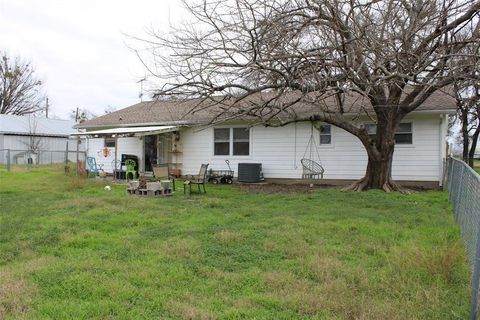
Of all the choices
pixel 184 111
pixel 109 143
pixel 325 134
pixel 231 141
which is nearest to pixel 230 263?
pixel 325 134

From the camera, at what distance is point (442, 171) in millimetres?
13656

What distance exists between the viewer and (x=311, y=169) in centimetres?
1461

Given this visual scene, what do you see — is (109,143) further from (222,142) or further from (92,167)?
(222,142)

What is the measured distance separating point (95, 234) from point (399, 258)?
4399mm

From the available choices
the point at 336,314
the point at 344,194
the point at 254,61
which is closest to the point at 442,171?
the point at 344,194

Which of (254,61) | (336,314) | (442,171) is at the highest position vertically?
(254,61)

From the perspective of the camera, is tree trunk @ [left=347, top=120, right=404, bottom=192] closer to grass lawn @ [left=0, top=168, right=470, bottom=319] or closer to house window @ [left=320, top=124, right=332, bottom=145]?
house window @ [left=320, top=124, right=332, bottom=145]

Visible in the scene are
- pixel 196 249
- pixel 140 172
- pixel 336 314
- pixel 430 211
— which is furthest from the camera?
pixel 140 172

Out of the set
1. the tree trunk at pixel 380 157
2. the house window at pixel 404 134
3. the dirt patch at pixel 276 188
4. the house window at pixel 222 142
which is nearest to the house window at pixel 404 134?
the house window at pixel 404 134

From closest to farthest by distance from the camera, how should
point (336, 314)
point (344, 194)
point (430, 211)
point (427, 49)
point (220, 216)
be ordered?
1. point (336, 314)
2. point (220, 216)
3. point (430, 211)
4. point (427, 49)
5. point (344, 194)

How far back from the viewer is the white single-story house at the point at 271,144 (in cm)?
1373

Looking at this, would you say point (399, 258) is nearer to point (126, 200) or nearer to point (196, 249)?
point (196, 249)

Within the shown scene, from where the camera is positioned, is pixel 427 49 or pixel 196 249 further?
pixel 427 49

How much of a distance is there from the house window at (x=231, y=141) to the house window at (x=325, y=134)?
2.90 m
